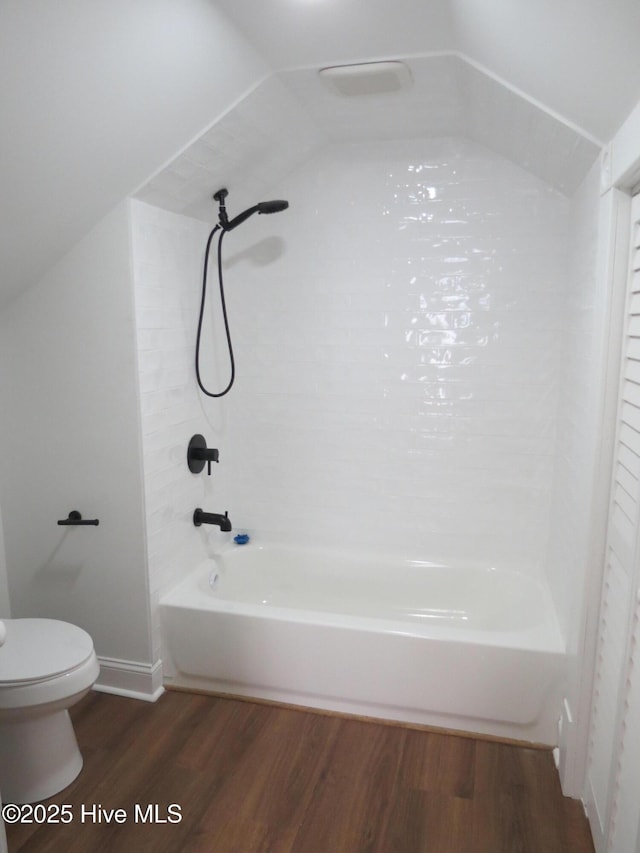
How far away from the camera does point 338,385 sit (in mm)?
3037

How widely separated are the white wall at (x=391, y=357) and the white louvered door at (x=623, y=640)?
3.29 feet

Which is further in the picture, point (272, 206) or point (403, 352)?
point (403, 352)

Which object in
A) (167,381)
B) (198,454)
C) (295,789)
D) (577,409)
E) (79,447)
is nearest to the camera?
(295,789)

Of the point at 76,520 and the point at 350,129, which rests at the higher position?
the point at 350,129

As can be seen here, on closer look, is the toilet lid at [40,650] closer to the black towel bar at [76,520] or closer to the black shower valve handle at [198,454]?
the black towel bar at [76,520]

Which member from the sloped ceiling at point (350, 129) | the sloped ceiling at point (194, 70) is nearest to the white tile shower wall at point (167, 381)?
the sloped ceiling at point (350, 129)

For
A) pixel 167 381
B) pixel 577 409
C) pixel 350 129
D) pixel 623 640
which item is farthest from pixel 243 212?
pixel 623 640

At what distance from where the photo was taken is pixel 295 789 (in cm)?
209

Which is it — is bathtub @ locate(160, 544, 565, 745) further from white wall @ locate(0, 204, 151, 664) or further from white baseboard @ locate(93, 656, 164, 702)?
white wall @ locate(0, 204, 151, 664)

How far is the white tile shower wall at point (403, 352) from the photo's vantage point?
2758 mm

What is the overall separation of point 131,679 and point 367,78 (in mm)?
2463

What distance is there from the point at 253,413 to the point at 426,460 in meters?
0.89

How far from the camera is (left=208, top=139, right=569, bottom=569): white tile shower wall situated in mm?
2758

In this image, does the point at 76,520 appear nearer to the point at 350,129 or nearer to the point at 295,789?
the point at 295,789
